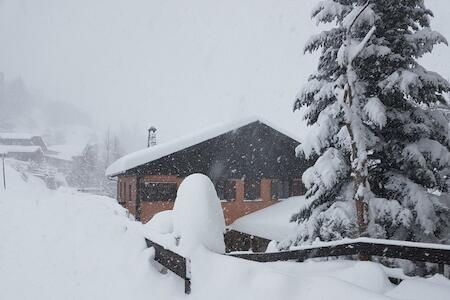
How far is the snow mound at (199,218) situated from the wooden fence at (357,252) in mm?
363

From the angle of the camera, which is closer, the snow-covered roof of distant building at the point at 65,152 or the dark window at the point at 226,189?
the dark window at the point at 226,189

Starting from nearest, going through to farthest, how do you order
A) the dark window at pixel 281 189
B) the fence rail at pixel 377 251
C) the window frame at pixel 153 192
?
the fence rail at pixel 377 251 < the window frame at pixel 153 192 < the dark window at pixel 281 189

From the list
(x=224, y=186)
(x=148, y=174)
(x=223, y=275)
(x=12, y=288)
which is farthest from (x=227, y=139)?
(x=223, y=275)

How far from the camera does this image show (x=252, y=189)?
76.8 ft

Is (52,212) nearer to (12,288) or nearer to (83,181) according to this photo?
(12,288)

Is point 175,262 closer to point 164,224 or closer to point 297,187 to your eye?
point 164,224

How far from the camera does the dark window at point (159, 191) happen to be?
2078cm

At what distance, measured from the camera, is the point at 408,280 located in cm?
539

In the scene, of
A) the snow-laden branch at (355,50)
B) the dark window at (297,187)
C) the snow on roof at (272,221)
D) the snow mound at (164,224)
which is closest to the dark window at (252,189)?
the snow on roof at (272,221)

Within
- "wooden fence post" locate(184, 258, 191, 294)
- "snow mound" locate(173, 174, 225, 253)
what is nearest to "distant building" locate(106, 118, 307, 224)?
"snow mound" locate(173, 174, 225, 253)

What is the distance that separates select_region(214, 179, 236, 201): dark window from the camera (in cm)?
2242

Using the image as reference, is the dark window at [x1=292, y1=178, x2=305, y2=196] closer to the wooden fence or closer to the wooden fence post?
the wooden fence

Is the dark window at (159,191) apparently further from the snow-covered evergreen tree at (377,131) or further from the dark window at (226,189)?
the snow-covered evergreen tree at (377,131)

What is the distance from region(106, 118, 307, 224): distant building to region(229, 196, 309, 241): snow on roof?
516mm
